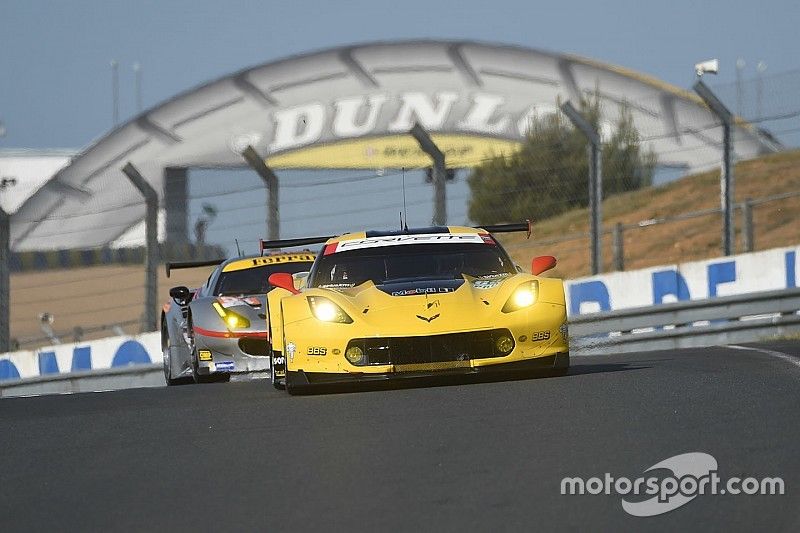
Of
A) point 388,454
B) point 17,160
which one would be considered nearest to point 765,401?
point 388,454

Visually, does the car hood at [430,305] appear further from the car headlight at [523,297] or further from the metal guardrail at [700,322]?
the metal guardrail at [700,322]

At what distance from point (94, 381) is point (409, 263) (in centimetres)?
706

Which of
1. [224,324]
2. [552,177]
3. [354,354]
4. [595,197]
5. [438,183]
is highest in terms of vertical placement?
[552,177]

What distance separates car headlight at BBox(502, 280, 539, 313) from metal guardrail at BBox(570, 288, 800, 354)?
5.43m

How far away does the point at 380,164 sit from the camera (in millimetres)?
60844

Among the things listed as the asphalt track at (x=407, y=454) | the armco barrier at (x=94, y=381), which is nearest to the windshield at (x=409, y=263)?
the asphalt track at (x=407, y=454)

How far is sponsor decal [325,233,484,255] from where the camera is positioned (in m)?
11.1

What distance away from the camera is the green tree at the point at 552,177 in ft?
85.7

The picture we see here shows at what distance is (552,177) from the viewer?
27953 mm

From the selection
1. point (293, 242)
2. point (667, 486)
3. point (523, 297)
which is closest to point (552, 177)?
point (293, 242)

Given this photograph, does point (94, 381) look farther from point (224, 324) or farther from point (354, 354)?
point (354, 354)

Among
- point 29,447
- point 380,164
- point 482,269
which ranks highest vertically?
point 380,164

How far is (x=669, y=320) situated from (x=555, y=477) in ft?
31.8

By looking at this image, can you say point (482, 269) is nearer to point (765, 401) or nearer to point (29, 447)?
point (765, 401)
